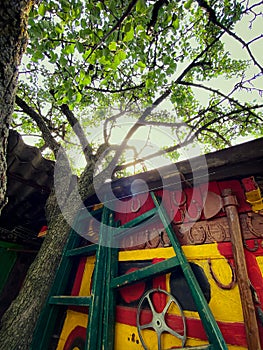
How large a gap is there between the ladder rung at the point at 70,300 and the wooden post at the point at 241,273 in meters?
1.68

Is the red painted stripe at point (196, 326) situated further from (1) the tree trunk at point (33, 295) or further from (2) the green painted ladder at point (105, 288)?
(1) the tree trunk at point (33, 295)

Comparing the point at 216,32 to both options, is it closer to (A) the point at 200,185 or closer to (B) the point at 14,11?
(A) the point at 200,185

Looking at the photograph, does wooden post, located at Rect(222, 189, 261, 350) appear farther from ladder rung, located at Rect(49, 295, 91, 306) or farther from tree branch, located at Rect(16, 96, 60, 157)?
tree branch, located at Rect(16, 96, 60, 157)

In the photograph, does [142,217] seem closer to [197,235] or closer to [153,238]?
[153,238]

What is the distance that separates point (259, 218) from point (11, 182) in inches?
156

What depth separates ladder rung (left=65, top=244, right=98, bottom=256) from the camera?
287 centimetres

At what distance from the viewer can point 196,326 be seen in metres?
1.78

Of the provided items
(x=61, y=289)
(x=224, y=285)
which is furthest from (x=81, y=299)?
(x=224, y=285)

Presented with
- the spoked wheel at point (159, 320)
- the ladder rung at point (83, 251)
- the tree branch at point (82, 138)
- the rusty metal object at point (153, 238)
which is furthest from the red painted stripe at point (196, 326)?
the tree branch at point (82, 138)

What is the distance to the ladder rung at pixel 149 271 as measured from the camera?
2.01m

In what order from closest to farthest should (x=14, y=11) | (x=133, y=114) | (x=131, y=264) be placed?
1. (x=14, y=11)
2. (x=131, y=264)
3. (x=133, y=114)

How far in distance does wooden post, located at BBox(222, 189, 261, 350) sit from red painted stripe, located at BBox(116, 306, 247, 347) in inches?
7.3

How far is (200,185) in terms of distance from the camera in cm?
244

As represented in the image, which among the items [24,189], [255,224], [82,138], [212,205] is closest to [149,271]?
[212,205]
